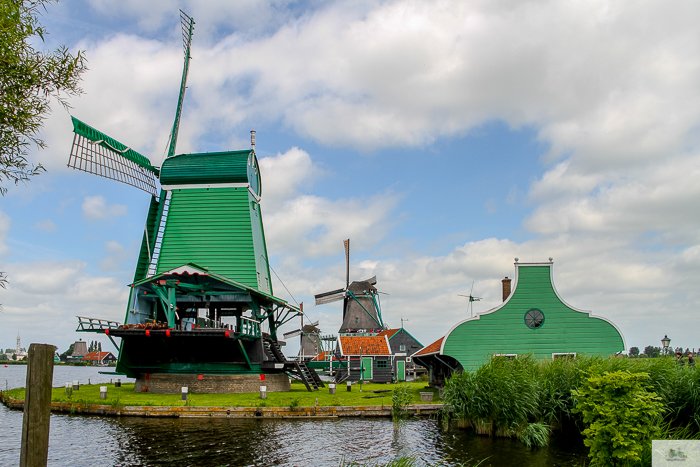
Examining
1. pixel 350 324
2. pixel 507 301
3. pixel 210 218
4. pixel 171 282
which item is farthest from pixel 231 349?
pixel 350 324

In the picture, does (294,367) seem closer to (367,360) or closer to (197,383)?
(197,383)

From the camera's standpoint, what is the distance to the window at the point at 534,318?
21.8 meters

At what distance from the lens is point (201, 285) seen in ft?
85.7

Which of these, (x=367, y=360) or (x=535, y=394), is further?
(x=367, y=360)

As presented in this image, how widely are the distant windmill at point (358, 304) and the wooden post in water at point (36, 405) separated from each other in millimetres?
45261

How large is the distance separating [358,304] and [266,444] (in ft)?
121

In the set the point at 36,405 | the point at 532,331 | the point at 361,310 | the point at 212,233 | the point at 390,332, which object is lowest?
the point at 36,405

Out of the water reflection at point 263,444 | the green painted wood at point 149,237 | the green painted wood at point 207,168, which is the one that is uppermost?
the green painted wood at point 207,168

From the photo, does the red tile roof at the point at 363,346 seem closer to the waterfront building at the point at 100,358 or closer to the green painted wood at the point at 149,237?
the green painted wood at the point at 149,237

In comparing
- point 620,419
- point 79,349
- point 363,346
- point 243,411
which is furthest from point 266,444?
point 79,349

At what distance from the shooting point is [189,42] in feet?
119

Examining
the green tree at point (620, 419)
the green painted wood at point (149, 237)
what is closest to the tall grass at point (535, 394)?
the green tree at point (620, 419)

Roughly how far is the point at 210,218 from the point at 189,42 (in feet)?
48.0

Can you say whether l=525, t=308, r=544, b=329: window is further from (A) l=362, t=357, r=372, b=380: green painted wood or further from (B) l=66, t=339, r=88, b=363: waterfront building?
(B) l=66, t=339, r=88, b=363: waterfront building
